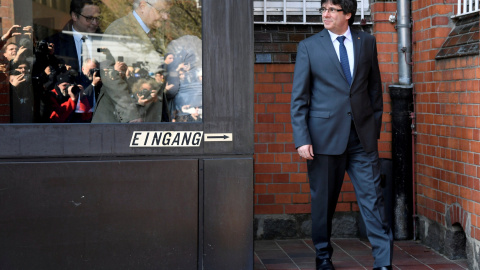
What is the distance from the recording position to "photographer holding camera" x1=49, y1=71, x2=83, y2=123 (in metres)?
4.28

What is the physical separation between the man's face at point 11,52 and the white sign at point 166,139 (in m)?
0.89

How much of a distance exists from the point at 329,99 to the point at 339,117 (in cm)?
15

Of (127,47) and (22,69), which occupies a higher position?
(127,47)

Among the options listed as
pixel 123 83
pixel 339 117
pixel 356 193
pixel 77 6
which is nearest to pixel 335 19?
pixel 339 117

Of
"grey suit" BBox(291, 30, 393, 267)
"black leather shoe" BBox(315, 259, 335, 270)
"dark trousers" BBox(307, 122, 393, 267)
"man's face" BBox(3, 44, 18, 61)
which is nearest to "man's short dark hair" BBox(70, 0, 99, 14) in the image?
"man's face" BBox(3, 44, 18, 61)

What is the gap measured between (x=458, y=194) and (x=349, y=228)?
1.27 m

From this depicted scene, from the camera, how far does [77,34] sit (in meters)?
4.22

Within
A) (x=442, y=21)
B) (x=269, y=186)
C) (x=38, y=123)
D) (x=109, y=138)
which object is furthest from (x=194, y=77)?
(x=442, y=21)

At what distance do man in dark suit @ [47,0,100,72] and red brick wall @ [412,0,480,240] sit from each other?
2.83 metres

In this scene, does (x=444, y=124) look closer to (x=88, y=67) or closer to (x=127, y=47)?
(x=127, y=47)

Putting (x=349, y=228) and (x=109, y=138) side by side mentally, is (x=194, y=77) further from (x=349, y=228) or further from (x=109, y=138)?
(x=349, y=228)

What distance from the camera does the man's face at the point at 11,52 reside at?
13.8 feet

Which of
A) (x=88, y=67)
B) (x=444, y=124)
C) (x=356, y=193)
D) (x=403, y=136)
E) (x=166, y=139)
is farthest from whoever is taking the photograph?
(x=403, y=136)

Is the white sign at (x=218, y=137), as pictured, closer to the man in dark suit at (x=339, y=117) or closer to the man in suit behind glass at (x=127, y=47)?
the man in suit behind glass at (x=127, y=47)
